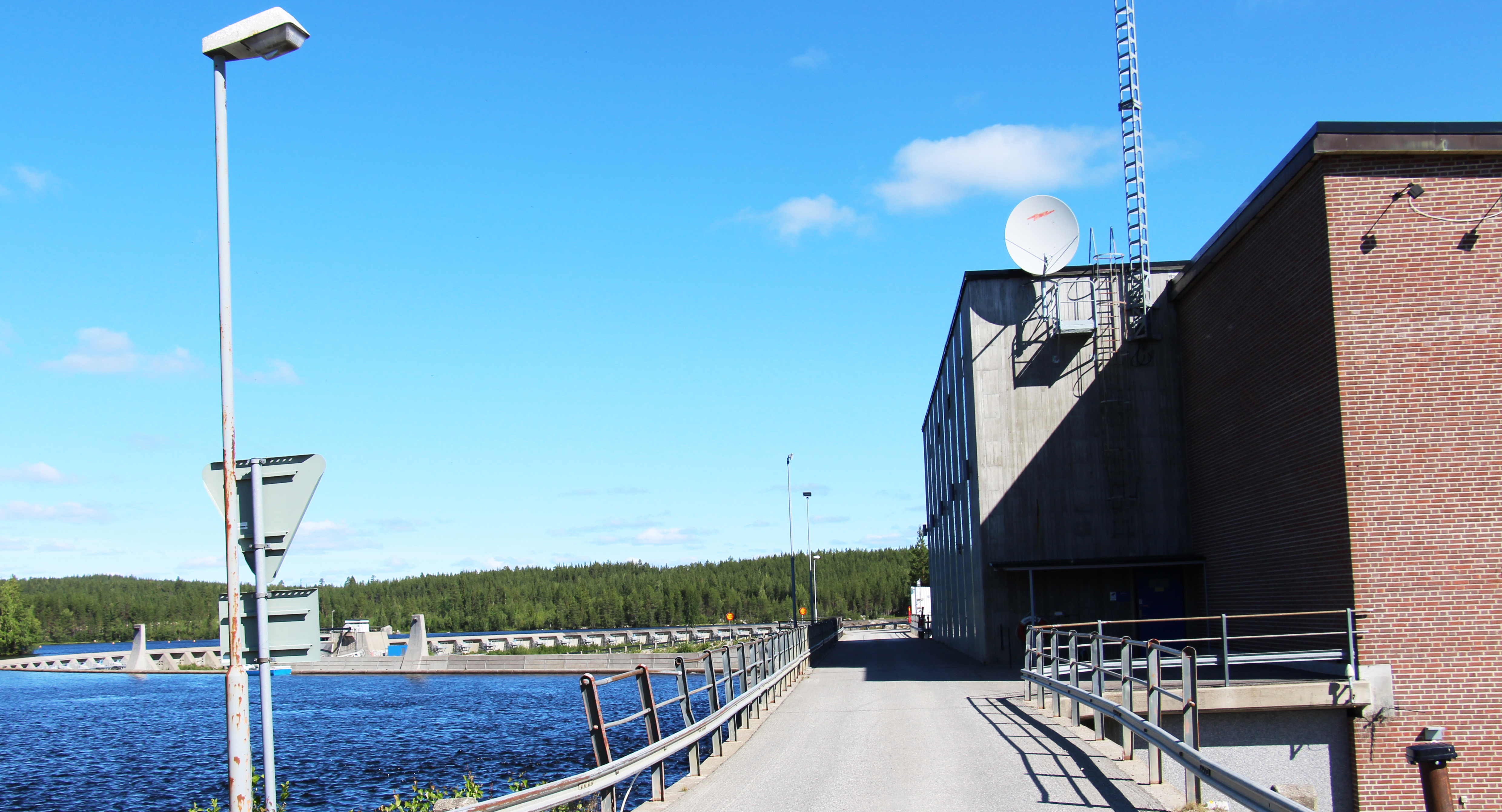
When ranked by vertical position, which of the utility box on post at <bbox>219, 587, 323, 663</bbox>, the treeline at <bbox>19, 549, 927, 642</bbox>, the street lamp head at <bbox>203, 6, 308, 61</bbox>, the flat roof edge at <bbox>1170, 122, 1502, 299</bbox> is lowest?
the treeline at <bbox>19, 549, 927, 642</bbox>

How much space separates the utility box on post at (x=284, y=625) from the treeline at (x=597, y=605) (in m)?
152

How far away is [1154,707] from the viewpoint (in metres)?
11.0

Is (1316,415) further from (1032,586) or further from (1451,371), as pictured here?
(1032,586)

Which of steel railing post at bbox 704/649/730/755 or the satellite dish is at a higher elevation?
the satellite dish

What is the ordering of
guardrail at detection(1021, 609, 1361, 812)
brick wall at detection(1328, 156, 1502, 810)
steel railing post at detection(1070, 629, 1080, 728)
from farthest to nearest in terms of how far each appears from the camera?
brick wall at detection(1328, 156, 1502, 810) → steel railing post at detection(1070, 629, 1080, 728) → guardrail at detection(1021, 609, 1361, 812)

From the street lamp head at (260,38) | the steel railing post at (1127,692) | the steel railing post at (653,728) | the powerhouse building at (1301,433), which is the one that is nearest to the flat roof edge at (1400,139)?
the powerhouse building at (1301,433)

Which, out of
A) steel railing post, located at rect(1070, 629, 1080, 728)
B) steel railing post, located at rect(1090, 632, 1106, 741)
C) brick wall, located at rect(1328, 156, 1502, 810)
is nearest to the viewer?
steel railing post, located at rect(1090, 632, 1106, 741)

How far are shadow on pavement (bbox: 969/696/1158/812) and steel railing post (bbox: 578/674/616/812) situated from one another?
13.2 ft

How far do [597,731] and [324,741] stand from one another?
28.3 m

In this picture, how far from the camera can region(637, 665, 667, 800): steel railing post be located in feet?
35.6

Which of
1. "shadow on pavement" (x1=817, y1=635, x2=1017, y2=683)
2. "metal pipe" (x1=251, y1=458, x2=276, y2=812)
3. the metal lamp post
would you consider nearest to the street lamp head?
the metal lamp post

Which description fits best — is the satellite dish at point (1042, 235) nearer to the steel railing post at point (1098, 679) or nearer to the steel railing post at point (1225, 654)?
the steel railing post at point (1225, 654)

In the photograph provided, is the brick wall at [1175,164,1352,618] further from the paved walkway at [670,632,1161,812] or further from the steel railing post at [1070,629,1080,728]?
the steel railing post at [1070,629,1080,728]

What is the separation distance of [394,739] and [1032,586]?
803 inches
